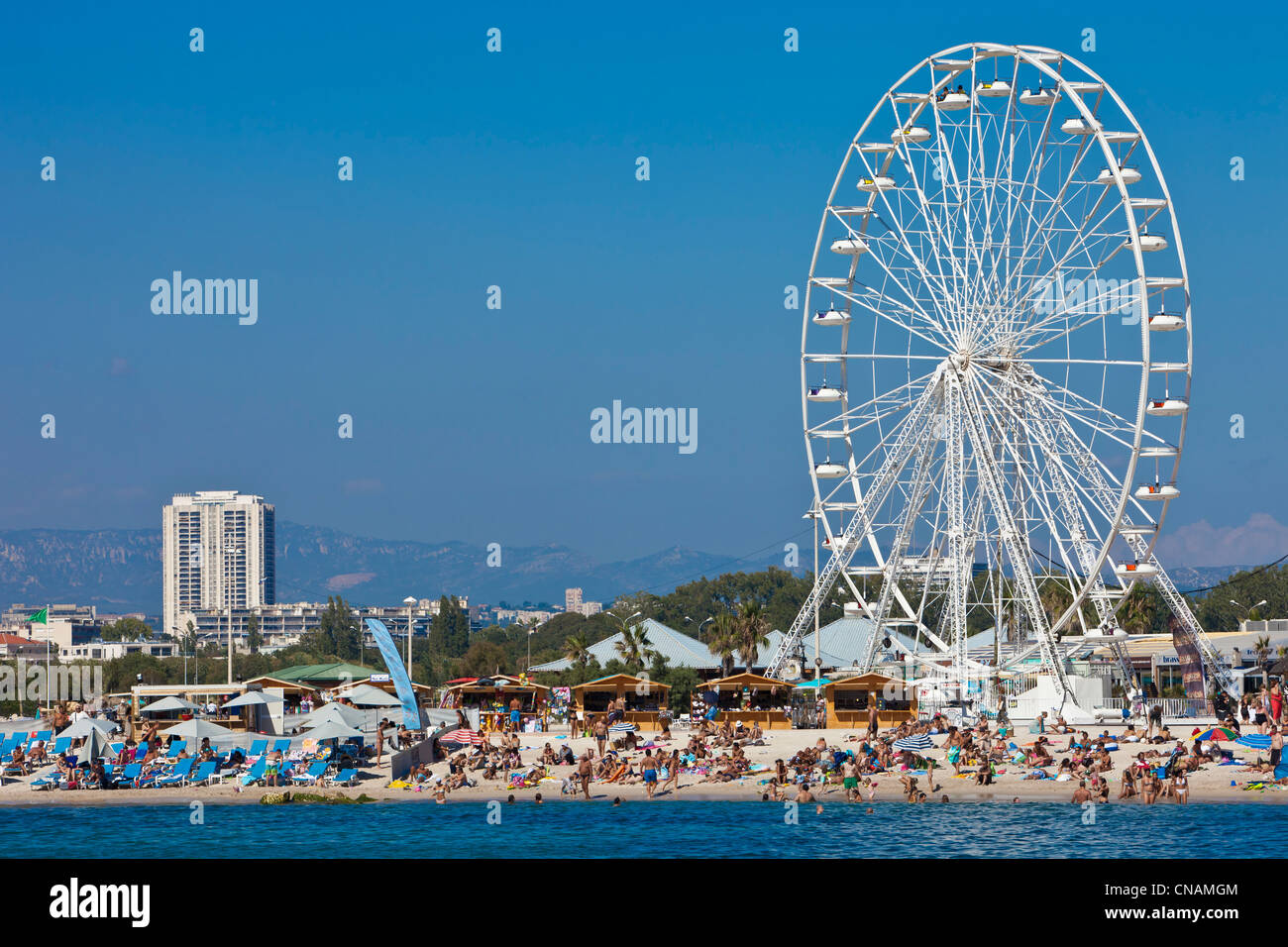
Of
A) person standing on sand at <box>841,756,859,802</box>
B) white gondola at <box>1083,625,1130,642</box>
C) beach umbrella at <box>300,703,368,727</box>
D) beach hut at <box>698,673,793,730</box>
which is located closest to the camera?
person standing on sand at <box>841,756,859,802</box>

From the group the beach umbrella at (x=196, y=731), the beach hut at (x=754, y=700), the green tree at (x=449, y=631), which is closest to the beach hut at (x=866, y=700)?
the beach hut at (x=754, y=700)

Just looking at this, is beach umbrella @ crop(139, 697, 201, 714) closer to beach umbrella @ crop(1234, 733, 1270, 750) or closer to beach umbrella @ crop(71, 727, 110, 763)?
beach umbrella @ crop(71, 727, 110, 763)

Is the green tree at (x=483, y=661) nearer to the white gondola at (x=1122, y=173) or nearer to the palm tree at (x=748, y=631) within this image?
the palm tree at (x=748, y=631)

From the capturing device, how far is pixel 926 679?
46031 mm

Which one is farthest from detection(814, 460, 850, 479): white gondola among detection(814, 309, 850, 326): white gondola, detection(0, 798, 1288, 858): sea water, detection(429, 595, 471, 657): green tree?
detection(429, 595, 471, 657): green tree

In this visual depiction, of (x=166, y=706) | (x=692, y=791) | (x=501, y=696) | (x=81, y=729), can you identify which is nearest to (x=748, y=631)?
(x=501, y=696)

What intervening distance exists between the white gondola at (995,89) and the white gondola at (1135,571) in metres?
14.5

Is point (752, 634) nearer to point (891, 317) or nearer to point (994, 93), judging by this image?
point (891, 317)

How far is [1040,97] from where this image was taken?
43.2 m

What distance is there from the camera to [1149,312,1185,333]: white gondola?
40188 mm

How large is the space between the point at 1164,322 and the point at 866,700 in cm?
1393

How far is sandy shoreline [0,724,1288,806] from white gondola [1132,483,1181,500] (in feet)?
30.4
